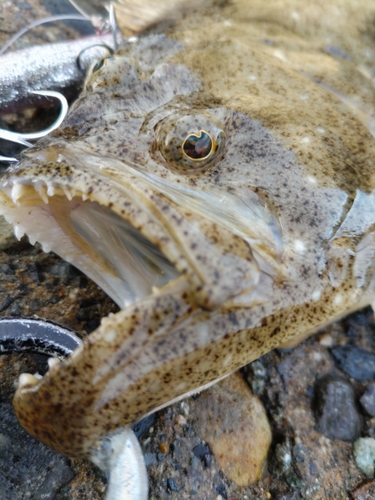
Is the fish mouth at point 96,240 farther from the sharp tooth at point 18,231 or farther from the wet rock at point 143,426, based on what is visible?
the wet rock at point 143,426

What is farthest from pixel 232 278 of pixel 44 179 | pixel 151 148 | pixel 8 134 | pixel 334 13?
pixel 334 13

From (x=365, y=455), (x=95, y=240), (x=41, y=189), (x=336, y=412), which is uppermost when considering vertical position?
(x=41, y=189)

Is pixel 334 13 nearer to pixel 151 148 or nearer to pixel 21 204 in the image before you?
pixel 151 148

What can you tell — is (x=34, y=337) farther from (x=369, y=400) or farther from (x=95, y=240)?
(x=369, y=400)

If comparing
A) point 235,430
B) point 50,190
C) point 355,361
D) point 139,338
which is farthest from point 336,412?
point 50,190

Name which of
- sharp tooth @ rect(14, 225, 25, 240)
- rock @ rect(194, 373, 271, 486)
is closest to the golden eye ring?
sharp tooth @ rect(14, 225, 25, 240)
